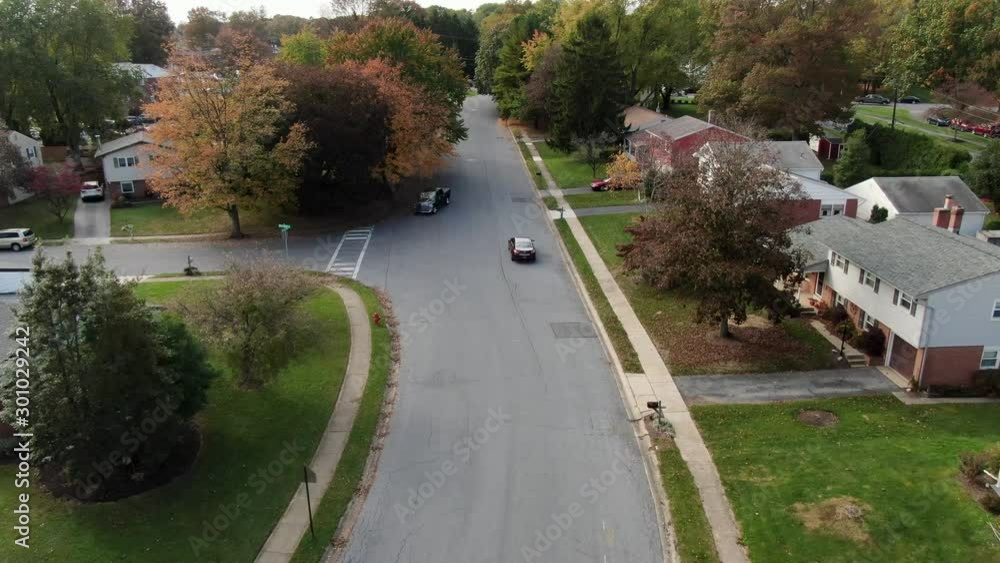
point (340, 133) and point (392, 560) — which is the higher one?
point (340, 133)

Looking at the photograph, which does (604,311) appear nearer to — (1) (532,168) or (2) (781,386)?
(2) (781,386)

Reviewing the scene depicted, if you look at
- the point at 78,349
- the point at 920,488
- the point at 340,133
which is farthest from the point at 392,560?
the point at 340,133

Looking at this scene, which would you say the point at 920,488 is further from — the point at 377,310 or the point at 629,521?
the point at 377,310

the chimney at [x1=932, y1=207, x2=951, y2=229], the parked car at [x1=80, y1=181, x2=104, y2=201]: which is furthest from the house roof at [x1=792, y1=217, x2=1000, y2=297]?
the parked car at [x1=80, y1=181, x2=104, y2=201]

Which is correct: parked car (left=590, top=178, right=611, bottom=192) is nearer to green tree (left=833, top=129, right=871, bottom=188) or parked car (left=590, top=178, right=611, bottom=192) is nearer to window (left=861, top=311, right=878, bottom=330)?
green tree (left=833, top=129, right=871, bottom=188)

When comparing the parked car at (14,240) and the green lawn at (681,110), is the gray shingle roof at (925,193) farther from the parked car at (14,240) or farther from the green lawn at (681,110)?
the parked car at (14,240)

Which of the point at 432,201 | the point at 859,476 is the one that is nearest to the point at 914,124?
the point at 432,201

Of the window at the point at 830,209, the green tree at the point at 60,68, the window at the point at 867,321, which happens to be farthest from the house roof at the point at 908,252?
the green tree at the point at 60,68
